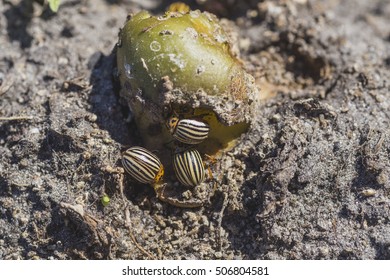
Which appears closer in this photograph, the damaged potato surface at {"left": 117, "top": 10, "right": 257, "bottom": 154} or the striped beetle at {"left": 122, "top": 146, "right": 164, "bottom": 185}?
the damaged potato surface at {"left": 117, "top": 10, "right": 257, "bottom": 154}

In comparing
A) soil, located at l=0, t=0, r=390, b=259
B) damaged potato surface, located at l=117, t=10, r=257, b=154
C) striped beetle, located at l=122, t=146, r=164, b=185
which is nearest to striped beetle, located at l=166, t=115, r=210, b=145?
damaged potato surface, located at l=117, t=10, r=257, b=154

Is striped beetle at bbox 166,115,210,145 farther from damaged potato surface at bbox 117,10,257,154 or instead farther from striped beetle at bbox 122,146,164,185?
striped beetle at bbox 122,146,164,185

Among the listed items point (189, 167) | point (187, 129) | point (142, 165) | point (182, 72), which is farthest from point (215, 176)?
point (182, 72)

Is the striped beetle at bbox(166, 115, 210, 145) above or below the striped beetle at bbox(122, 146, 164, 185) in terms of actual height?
above

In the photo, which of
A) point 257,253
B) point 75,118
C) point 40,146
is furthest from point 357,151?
point 40,146

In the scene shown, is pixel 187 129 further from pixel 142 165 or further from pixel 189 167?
pixel 142 165

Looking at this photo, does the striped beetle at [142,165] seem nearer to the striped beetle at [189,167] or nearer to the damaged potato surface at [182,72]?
the striped beetle at [189,167]
